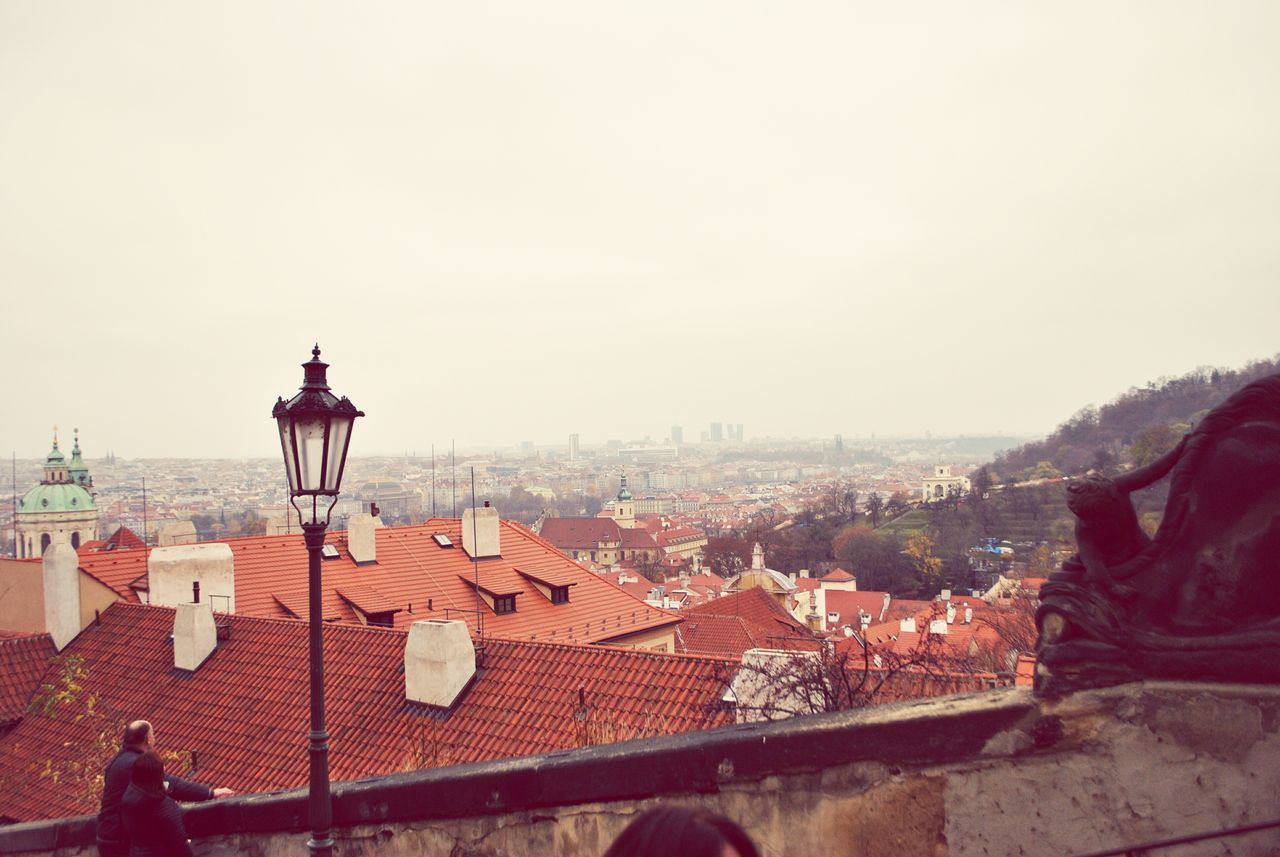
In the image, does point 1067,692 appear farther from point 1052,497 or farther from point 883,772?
point 1052,497

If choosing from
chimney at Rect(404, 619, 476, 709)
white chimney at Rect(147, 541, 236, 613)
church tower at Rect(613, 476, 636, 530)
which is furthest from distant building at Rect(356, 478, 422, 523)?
chimney at Rect(404, 619, 476, 709)

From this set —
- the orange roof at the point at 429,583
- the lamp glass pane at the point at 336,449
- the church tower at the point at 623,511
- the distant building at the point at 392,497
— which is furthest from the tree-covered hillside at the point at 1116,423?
the distant building at the point at 392,497

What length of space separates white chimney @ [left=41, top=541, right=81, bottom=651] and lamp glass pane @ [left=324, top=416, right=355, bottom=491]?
44.7 ft

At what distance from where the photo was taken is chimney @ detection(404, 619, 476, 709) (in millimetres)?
11219

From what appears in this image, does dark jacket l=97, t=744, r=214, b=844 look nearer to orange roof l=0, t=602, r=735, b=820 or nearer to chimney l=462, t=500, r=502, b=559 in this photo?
orange roof l=0, t=602, r=735, b=820

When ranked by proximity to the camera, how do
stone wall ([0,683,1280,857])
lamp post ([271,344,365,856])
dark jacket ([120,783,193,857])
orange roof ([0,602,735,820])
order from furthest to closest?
orange roof ([0,602,735,820])
lamp post ([271,344,365,856])
dark jacket ([120,783,193,857])
stone wall ([0,683,1280,857])

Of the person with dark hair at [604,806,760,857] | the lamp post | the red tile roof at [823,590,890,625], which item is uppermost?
the lamp post

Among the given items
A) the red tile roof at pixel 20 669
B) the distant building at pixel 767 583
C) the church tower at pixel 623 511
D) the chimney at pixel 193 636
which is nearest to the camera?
the chimney at pixel 193 636

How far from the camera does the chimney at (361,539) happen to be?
816 inches

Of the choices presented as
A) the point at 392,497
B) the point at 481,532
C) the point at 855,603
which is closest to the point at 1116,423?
the point at 855,603

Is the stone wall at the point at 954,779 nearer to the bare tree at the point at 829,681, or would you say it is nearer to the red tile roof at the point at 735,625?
the bare tree at the point at 829,681

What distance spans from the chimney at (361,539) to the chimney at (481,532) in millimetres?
2410

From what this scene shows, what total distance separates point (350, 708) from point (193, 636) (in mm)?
3552

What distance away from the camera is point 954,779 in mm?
3002
